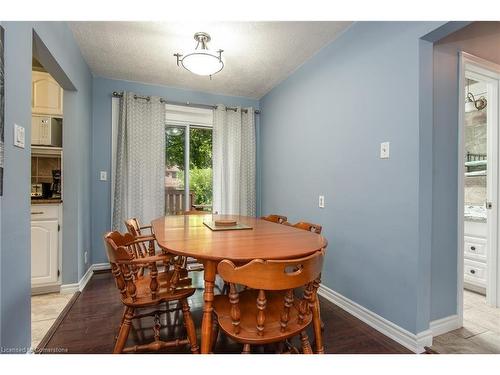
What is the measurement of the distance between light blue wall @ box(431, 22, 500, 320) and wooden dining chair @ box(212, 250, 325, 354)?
1131 millimetres

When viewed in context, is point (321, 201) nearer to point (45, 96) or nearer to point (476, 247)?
point (476, 247)

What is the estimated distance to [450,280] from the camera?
181 centimetres

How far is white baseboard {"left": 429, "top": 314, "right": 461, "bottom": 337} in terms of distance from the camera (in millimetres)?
1754

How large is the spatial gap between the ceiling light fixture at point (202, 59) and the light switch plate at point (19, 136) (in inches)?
50.4

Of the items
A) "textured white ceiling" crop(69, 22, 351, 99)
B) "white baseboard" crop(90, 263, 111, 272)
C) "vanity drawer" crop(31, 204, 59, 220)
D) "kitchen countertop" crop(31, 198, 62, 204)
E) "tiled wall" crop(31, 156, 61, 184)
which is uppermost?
"textured white ceiling" crop(69, 22, 351, 99)

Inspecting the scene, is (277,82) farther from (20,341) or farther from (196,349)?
(20,341)

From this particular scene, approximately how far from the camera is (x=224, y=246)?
4.17 ft

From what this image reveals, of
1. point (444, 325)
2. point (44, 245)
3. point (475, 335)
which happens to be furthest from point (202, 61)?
point (475, 335)

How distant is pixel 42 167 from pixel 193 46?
2.28 metres

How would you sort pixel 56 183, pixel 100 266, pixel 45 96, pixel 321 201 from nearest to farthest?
1. pixel 321 201
2. pixel 45 96
3. pixel 56 183
4. pixel 100 266

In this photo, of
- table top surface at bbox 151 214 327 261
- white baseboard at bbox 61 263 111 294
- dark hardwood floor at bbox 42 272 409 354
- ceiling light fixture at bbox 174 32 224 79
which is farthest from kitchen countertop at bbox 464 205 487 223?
white baseboard at bbox 61 263 111 294

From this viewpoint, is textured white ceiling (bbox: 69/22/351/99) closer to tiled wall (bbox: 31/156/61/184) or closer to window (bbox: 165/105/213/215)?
window (bbox: 165/105/213/215)
